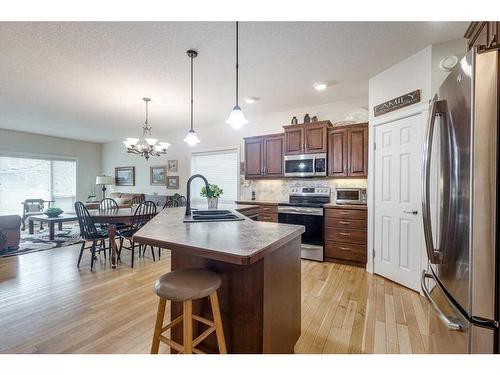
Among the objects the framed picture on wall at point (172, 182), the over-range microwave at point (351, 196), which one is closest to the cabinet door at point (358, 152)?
the over-range microwave at point (351, 196)

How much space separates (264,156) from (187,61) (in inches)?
90.0

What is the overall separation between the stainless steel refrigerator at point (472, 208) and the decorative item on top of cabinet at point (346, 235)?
2418 mm

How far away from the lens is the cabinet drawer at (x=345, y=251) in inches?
137

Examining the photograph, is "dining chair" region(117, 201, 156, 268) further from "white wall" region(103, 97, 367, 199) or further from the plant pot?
"white wall" region(103, 97, 367, 199)

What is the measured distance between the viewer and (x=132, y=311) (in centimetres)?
231

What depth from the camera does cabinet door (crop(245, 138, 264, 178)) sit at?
4.73m

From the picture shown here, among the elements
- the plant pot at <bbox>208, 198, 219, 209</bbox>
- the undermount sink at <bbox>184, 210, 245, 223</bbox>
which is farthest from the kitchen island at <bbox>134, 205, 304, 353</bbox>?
the plant pot at <bbox>208, 198, 219, 209</bbox>

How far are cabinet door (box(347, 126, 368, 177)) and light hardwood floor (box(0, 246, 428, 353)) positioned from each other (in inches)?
56.9

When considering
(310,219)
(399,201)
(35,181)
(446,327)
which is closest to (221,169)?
(310,219)

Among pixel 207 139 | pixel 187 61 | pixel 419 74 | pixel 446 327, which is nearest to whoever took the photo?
pixel 446 327

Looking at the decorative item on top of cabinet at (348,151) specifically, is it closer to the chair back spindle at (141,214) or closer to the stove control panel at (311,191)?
the stove control panel at (311,191)

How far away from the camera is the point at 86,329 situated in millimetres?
2000

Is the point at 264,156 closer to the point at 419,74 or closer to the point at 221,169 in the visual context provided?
the point at 221,169
